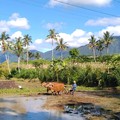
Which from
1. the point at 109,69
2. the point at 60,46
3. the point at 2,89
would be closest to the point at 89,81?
the point at 109,69

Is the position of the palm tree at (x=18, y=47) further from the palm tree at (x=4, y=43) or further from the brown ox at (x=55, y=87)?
the brown ox at (x=55, y=87)

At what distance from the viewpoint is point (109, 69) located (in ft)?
173

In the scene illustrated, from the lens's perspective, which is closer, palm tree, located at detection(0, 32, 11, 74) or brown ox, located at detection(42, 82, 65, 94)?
brown ox, located at detection(42, 82, 65, 94)

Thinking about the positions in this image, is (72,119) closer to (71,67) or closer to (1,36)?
(71,67)

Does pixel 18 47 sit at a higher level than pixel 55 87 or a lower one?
higher

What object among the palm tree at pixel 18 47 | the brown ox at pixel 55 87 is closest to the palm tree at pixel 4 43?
the palm tree at pixel 18 47

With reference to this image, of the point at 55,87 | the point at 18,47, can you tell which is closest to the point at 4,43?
the point at 18,47

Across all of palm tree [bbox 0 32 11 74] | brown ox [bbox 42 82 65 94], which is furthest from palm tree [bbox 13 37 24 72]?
brown ox [bbox 42 82 65 94]

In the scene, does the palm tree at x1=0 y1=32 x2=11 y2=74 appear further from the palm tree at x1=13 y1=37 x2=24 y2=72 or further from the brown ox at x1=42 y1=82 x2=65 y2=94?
the brown ox at x1=42 y1=82 x2=65 y2=94

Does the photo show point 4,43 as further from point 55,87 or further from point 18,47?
point 55,87

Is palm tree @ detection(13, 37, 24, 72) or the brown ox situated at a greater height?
palm tree @ detection(13, 37, 24, 72)

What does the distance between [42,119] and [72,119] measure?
6.50ft

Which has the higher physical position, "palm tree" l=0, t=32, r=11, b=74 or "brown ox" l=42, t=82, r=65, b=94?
"palm tree" l=0, t=32, r=11, b=74

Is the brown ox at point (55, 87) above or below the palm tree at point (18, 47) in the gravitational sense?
below
